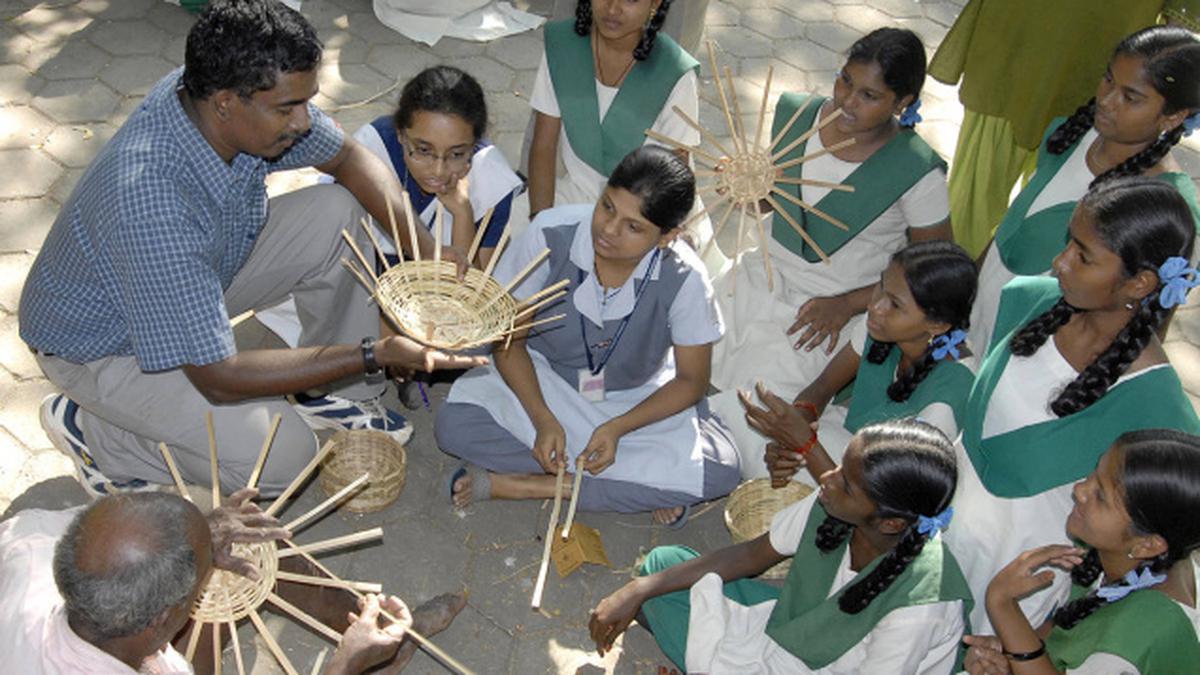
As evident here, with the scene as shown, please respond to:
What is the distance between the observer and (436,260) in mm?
3623

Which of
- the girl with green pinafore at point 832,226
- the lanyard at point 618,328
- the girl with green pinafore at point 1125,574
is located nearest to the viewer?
the girl with green pinafore at point 1125,574

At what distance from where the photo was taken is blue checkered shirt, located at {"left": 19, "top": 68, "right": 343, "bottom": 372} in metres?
3.03

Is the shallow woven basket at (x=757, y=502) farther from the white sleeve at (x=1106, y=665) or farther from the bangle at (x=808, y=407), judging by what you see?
the white sleeve at (x=1106, y=665)

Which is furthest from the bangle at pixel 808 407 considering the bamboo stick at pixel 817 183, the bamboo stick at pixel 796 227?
the bamboo stick at pixel 817 183

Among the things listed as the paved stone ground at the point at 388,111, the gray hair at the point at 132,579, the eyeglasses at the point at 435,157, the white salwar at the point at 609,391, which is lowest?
the paved stone ground at the point at 388,111

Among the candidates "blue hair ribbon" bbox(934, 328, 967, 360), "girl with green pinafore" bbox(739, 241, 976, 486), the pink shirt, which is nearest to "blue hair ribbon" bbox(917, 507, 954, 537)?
"girl with green pinafore" bbox(739, 241, 976, 486)

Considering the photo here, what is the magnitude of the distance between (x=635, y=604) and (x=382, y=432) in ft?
3.66

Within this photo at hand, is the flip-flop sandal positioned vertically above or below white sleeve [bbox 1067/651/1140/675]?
below

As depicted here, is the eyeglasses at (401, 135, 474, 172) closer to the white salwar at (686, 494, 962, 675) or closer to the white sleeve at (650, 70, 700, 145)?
the white sleeve at (650, 70, 700, 145)

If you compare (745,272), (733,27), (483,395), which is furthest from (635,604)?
(733,27)

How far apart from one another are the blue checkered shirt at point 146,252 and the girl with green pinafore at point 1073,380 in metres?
2.20

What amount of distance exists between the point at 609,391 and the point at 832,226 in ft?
3.42

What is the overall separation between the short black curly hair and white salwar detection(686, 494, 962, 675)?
1843 mm

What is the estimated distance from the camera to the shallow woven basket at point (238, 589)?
9.27 feet
